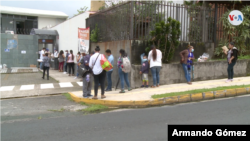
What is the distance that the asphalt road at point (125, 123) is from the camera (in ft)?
15.4

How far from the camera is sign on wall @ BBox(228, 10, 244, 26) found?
11.7 metres

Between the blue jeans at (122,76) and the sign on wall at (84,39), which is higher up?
the sign on wall at (84,39)

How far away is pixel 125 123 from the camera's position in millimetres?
5449

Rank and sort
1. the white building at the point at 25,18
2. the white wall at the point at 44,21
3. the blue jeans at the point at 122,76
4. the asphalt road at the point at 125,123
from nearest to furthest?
the asphalt road at the point at 125,123 < the blue jeans at the point at 122,76 < the white building at the point at 25,18 < the white wall at the point at 44,21

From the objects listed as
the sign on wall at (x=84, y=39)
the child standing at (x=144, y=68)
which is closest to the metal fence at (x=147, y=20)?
the child standing at (x=144, y=68)

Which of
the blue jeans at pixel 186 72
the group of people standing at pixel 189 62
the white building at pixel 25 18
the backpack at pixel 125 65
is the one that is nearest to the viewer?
the backpack at pixel 125 65

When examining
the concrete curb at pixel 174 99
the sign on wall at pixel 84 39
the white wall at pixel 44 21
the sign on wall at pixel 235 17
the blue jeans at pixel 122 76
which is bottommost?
the concrete curb at pixel 174 99

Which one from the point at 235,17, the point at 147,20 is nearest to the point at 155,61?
the point at 147,20

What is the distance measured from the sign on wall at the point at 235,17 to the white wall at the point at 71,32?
7884mm

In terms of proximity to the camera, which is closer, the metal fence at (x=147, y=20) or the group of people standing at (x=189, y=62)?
the group of people standing at (x=189, y=62)

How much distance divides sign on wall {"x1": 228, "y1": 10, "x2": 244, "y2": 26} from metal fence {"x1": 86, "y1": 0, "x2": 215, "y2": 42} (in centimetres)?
86

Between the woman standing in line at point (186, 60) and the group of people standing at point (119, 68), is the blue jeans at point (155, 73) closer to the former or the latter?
the group of people standing at point (119, 68)

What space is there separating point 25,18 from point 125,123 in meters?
27.8

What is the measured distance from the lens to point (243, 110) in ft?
19.9
